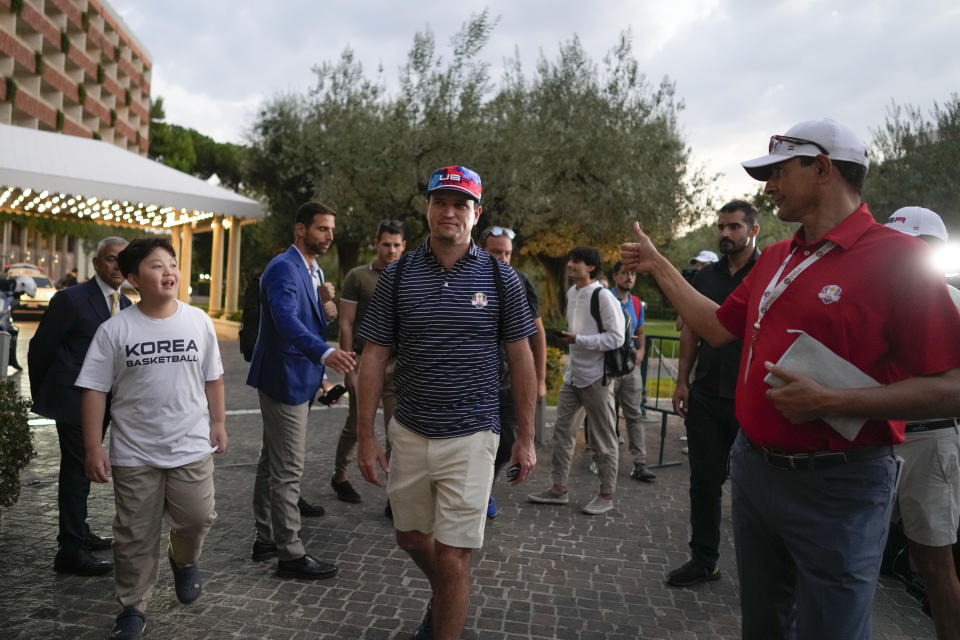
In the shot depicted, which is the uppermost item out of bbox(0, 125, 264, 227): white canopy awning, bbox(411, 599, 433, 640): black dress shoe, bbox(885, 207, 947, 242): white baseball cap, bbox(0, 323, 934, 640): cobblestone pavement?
bbox(0, 125, 264, 227): white canopy awning

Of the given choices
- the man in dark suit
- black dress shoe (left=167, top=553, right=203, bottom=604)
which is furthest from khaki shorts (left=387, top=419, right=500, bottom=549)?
the man in dark suit

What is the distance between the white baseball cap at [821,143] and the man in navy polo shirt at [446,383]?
119 centimetres

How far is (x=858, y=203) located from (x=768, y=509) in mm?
987

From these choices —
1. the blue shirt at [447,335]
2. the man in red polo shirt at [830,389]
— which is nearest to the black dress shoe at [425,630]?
the blue shirt at [447,335]

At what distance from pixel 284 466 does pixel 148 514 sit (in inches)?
34.9

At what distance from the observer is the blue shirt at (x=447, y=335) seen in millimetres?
2777

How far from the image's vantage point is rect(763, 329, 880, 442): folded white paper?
1.84 m

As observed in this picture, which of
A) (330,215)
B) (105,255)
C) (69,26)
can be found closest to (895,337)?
(330,215)

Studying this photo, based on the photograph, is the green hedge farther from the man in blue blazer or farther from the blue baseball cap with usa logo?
the blue baseball cap with usa logo

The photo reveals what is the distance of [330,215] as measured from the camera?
418cm

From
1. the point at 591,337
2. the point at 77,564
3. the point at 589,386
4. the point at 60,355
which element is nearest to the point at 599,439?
the point at 589,386

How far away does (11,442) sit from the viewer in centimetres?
374

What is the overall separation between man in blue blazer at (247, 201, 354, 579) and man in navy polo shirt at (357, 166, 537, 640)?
2.72ft

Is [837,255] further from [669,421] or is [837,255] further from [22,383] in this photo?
[22,383]
